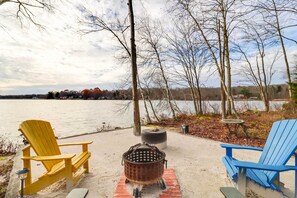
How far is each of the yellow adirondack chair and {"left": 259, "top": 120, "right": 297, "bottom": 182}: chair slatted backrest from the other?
103 inches

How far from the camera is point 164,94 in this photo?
1095 cm

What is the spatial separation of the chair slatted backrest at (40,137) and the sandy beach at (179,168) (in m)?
0.56

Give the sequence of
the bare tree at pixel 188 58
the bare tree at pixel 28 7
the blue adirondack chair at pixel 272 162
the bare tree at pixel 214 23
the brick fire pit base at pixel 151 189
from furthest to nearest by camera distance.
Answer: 1. the bare tree at pixel 188 58
2. the bare tree at pixel 214 23
3. the bare tree at pixel 28 7
4. the brick fire pit base at pixel 151 189
5. the blue adirondack chair at pixel 272 162

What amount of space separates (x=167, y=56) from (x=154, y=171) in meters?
8.92

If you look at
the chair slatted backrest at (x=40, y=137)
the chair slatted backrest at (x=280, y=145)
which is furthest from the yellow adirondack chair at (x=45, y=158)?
the chair slatted backrest at (x=280, y=145)

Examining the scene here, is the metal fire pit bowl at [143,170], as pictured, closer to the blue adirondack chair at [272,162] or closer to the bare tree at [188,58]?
the blue adirondack chair at [272,162]

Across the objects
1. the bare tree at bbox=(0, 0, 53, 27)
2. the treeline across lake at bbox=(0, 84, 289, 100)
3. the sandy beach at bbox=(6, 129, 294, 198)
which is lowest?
the sandy beach at bbox=(6, 129, 294, 198)

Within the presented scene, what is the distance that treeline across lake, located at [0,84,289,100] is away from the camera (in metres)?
10.3

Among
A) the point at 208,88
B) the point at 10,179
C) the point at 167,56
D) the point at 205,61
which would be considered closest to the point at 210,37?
the point at 205,61

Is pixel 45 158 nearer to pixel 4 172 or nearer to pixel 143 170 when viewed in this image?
pixel 143 170

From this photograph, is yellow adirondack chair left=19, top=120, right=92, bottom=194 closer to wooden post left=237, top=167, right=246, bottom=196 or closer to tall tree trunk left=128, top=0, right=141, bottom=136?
wooden post left=237, top=167, right=246, bottom=196

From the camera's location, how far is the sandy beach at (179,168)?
253 cm

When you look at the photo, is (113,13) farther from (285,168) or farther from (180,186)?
(285,168)

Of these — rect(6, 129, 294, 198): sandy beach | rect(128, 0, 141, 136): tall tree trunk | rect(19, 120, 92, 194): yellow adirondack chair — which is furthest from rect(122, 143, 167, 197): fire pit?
rect(128, 0, 141, 136): tall tree trunk
